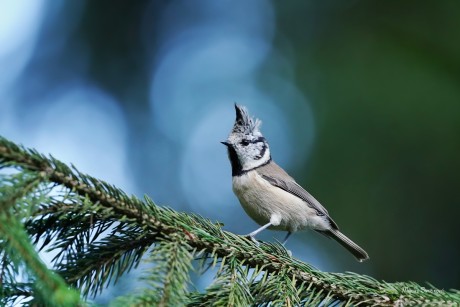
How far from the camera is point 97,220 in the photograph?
195cm

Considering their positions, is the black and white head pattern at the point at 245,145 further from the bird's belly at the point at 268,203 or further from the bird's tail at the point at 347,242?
the bird's tail at the point at 347,242

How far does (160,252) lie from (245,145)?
2.44m

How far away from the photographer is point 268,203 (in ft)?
12.4

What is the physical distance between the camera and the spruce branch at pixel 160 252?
165 cm

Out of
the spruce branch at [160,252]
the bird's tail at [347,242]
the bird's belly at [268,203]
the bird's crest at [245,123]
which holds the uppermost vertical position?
the bird's crest at [245,123]

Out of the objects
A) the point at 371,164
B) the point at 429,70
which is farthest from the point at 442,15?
the point at 371,164

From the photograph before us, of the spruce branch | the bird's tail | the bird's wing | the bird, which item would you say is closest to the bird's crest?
the bird

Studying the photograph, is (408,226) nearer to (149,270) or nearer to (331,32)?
(331,32)

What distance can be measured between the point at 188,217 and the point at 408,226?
4.58m

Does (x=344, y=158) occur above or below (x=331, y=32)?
below

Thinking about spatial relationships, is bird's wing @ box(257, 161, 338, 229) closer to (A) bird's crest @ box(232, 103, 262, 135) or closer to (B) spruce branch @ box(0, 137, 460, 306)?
(A) bird's crest @ box(232, 103, 262, 135)

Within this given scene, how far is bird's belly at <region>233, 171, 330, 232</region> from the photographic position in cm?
377

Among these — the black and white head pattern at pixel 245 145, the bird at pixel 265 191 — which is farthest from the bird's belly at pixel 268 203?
the black and white head pattern at pixel 245 145

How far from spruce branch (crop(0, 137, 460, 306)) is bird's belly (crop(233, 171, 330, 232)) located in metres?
1.45
